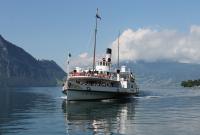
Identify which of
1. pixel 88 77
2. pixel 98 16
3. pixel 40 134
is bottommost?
pixel 40 134

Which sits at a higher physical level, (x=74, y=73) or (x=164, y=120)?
(x=74, y=73)

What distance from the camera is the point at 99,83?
319 ft

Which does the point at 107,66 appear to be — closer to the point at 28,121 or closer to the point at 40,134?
the point at 28,121

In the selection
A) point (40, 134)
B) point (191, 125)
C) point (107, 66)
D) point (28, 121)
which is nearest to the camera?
point (40, 134)

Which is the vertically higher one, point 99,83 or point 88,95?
point 99,83

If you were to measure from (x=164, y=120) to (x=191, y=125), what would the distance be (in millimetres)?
5698

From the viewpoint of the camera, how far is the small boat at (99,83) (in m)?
92.0

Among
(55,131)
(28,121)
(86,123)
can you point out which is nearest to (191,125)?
(86,123)

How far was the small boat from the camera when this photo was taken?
302ft

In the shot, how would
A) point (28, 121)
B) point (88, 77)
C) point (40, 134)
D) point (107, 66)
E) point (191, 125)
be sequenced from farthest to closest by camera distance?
point (107, 66) < point (88, 77) < point (28, 121) < point (191, 125) < point (40, 134)

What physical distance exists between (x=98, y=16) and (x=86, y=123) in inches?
2247

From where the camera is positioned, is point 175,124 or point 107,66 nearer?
point 175,124

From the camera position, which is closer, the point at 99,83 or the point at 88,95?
the point at 88,95

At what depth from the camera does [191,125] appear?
1941 inches
